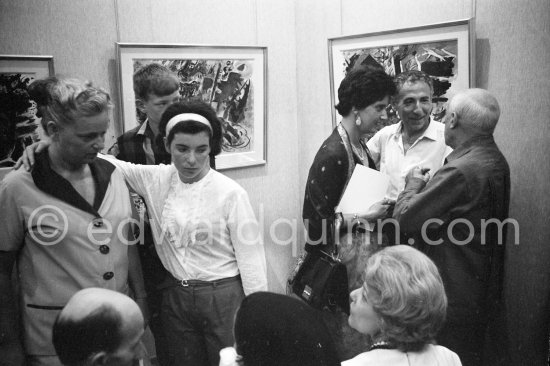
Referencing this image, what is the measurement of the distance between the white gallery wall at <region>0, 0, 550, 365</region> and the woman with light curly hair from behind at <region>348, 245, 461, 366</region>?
109 cm

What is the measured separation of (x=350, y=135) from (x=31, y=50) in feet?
4.36

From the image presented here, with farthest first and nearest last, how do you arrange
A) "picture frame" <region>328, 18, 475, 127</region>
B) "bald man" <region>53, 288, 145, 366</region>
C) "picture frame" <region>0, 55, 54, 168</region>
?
"picture frame" <region>328, 18, 475, 127</region>
"picture frame" <region>0, 55, 54, 168</region>
"bald man" <region>53, 288, 145, 366</region>

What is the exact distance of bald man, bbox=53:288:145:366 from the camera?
1243 millimetres

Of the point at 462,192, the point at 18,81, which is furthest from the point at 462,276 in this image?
the point at 18,81

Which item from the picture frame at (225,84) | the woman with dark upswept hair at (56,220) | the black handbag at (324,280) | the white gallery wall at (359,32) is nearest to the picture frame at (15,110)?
the white gallery wall at (359,32)

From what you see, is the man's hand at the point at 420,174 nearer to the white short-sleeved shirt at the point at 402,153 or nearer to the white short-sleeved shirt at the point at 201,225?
the white short-sleeved shirt at the point at 402,153

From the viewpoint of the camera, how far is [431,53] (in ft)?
8.04

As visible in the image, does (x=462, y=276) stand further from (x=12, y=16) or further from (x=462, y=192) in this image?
(x=12, y=16)

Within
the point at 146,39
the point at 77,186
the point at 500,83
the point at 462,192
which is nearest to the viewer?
the point at 77,186

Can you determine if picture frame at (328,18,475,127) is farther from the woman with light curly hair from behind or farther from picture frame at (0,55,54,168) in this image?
picture frame at (0,55,54,168)

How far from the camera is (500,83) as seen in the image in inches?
88.0

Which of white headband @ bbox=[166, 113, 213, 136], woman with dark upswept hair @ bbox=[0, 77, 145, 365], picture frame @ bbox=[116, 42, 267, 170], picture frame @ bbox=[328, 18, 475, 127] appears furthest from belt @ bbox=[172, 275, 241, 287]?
picture frame @ bbox=[328, 18, 475, 127]

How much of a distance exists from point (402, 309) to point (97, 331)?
760 mm

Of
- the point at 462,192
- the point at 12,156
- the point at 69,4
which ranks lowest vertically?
the point at 462,192
